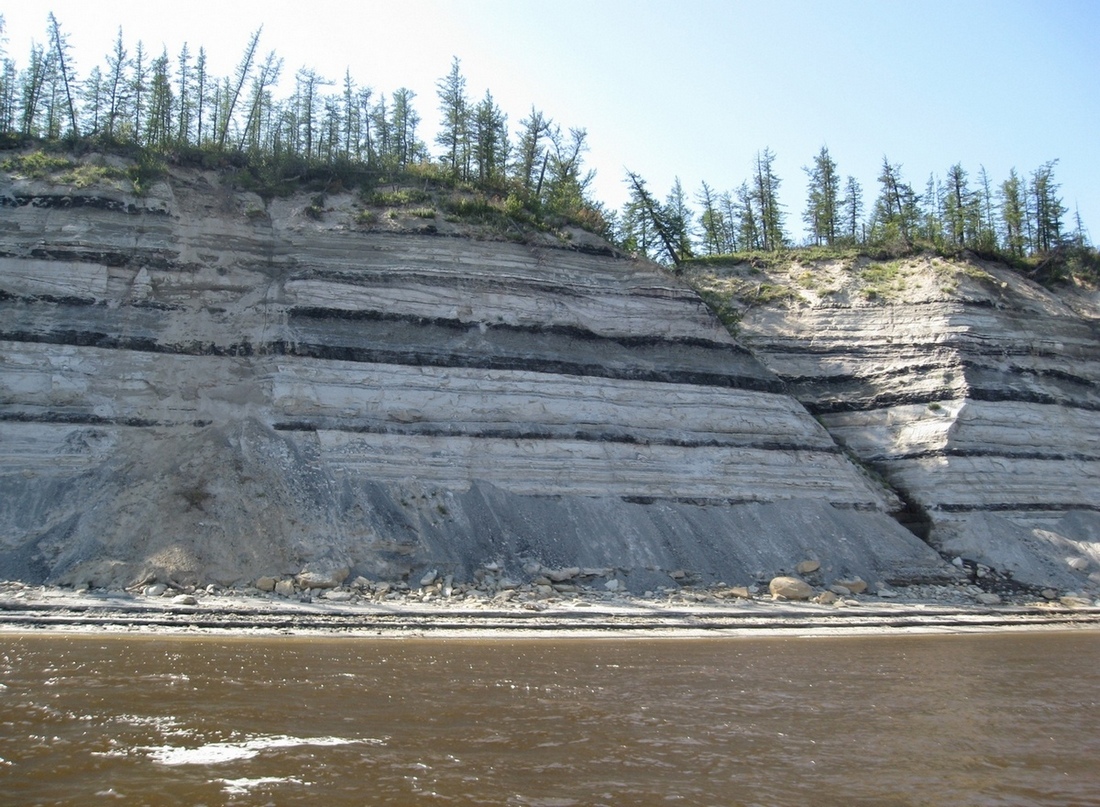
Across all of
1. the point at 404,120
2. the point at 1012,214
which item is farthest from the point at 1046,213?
the point at 404,120

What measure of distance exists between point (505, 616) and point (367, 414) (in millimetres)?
6779

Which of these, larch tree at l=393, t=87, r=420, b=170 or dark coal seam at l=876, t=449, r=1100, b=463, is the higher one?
larch tree at l=393, t=87, r=420, b=170

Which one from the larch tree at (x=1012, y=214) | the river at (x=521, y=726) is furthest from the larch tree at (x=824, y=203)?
the river at (x=521, y=726)

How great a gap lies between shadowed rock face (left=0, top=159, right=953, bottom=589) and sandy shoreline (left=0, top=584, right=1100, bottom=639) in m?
1.15

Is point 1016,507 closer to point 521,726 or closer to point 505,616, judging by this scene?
point 505,616

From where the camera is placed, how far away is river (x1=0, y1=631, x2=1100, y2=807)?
6.51 meters

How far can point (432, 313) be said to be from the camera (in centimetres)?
2209

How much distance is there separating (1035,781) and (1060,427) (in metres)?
19.3

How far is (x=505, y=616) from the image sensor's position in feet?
50.0

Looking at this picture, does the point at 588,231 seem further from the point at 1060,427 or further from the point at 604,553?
the point at 1060,427

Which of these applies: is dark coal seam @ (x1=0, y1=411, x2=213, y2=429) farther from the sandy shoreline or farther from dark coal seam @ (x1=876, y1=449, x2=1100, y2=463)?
dark coal seam @ (x1=876, y1=449, x2=1100, y2=463)

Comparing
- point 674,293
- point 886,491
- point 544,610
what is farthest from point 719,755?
point 674,293

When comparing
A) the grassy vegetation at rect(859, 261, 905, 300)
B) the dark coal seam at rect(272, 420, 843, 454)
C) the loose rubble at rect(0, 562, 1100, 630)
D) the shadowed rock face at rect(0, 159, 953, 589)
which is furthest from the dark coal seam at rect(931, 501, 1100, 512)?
the grassy vegetation at rect(859, 261, 905, 300)

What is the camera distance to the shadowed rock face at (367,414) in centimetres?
1698
